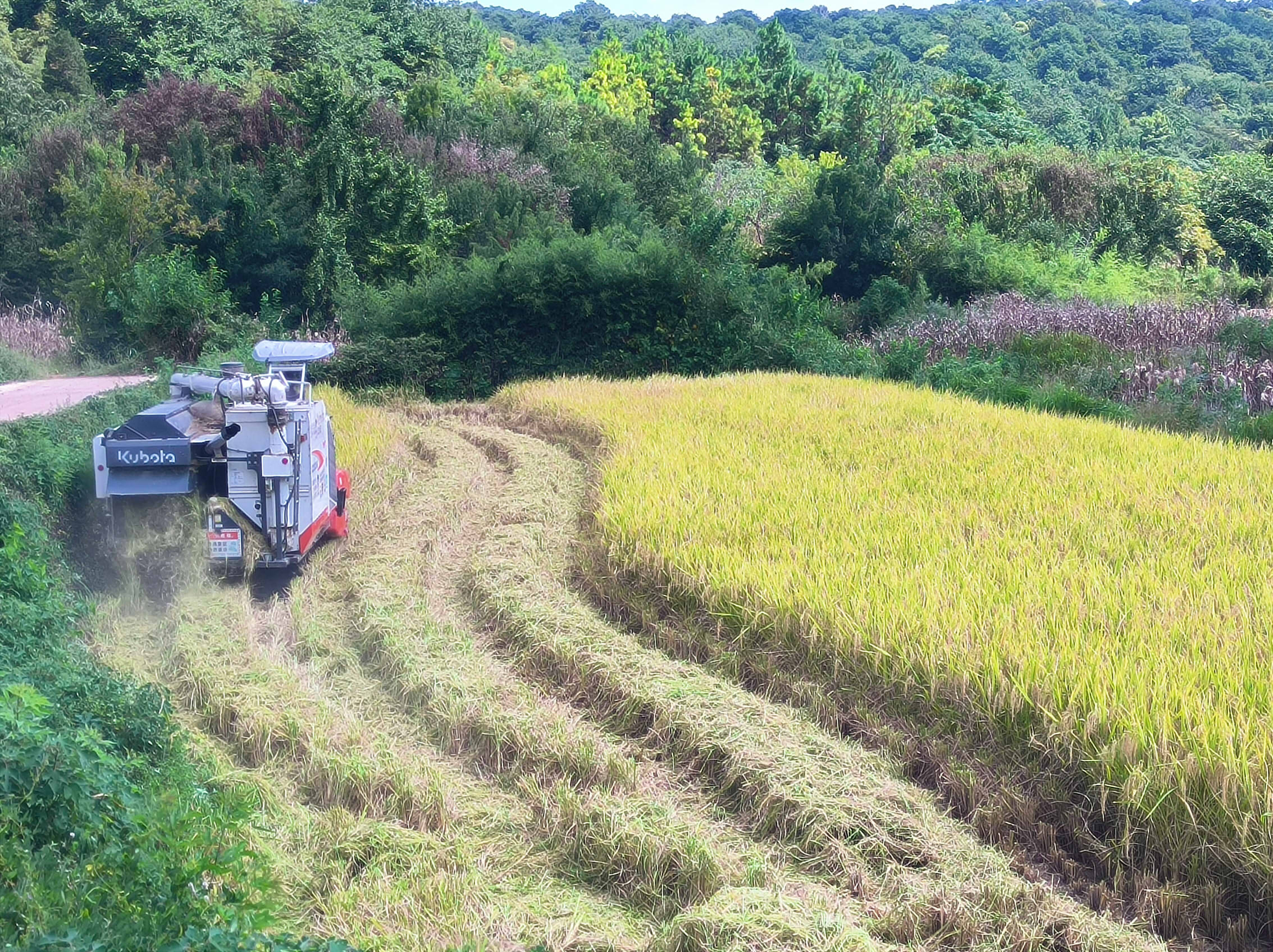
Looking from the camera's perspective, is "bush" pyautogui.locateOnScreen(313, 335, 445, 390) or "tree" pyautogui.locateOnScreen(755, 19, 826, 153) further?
"tree" pyautogui.locateOnScreen(755, 19, 826, 153)

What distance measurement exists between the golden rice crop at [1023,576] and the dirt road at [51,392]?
Answer: 5.03 meters

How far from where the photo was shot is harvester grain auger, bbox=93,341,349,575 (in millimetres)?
5652

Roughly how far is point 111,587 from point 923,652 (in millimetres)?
4741

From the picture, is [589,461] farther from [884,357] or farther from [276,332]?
[276,332]

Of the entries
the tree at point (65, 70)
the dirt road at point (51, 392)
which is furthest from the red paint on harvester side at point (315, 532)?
the tree at point (65, 70)

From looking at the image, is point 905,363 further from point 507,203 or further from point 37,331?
point 37,331

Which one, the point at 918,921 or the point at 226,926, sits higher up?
the point at 226,926

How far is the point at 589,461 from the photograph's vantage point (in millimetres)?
9898

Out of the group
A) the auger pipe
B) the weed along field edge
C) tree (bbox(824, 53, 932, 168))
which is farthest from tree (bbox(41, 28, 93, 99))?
the weed along field edge

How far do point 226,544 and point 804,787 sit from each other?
3.60 meters

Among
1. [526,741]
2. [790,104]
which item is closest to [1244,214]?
[790,104]

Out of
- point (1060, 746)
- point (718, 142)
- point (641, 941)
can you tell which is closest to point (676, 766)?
point (641, 941)

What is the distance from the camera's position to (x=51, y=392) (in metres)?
11.5

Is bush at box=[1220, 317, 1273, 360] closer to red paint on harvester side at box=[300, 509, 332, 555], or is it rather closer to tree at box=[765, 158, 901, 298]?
tree at box=[765, 158, 901, 298]
